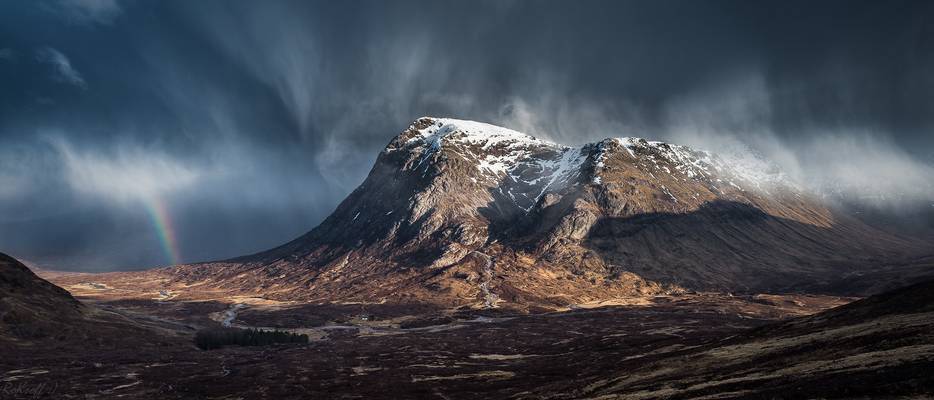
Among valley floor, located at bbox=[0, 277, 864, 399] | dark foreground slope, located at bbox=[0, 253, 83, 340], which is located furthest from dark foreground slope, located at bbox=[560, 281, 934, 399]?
dark foreground slope, located at bbox=[0, 253, 83, 340]

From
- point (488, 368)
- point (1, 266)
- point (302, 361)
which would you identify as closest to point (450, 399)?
point (488, 368)

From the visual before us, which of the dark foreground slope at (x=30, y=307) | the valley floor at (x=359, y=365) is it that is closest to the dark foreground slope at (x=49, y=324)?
the dark foreground slope at (x=30, y=307)

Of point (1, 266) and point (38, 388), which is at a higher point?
point (1, 266)

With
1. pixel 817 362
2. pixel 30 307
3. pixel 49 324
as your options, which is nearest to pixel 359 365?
pixel 817 362

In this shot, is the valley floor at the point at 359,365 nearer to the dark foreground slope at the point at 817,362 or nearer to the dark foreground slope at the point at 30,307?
the dark foreground slope at the point at 817,362

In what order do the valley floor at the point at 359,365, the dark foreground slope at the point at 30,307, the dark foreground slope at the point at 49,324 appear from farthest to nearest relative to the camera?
the dark foreground slope at the point at 30,307
the dark foreground slope at the point at 49,324
the valley floor at the point at 359,365

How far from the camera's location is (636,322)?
195125 mm

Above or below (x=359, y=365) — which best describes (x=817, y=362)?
→ above

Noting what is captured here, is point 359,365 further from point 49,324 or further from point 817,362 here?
point 49,324

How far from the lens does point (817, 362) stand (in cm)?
4981

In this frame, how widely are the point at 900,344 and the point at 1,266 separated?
247m

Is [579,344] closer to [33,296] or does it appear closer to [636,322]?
[636,322]

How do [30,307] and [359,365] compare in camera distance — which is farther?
[30,307]

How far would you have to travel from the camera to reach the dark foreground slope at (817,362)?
124ft
